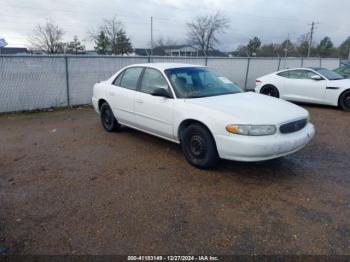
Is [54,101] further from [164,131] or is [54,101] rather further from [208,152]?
[208,152]

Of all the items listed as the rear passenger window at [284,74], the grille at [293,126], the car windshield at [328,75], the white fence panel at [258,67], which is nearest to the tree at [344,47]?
the white fence panel at [258,67]

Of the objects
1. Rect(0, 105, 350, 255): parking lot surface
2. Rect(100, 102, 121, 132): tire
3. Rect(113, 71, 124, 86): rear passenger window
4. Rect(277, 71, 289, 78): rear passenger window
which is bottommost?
Rect(0, 105, 350, 255): parking lot surface

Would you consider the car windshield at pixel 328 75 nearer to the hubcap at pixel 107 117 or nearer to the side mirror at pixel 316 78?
the side mirror at pixel 316 78

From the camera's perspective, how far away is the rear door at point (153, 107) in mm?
4637

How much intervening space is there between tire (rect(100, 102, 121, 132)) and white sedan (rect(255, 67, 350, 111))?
636 cm

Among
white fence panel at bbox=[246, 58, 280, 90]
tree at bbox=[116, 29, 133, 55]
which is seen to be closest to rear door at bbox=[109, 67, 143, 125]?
white fence panel at bbox=[246, 58, 280, 90]

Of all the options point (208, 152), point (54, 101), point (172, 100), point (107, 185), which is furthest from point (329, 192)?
point (54, 101)

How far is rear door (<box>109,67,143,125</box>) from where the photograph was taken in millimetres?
5393

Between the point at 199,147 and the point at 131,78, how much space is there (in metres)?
2.18

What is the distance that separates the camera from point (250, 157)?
12.2 ft

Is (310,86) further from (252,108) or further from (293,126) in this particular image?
(252,108)

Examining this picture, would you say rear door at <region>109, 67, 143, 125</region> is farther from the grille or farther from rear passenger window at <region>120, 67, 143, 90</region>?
the grille

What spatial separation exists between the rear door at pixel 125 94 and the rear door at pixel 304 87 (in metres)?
6.34

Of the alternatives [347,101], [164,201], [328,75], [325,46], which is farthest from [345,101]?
[325,46]
